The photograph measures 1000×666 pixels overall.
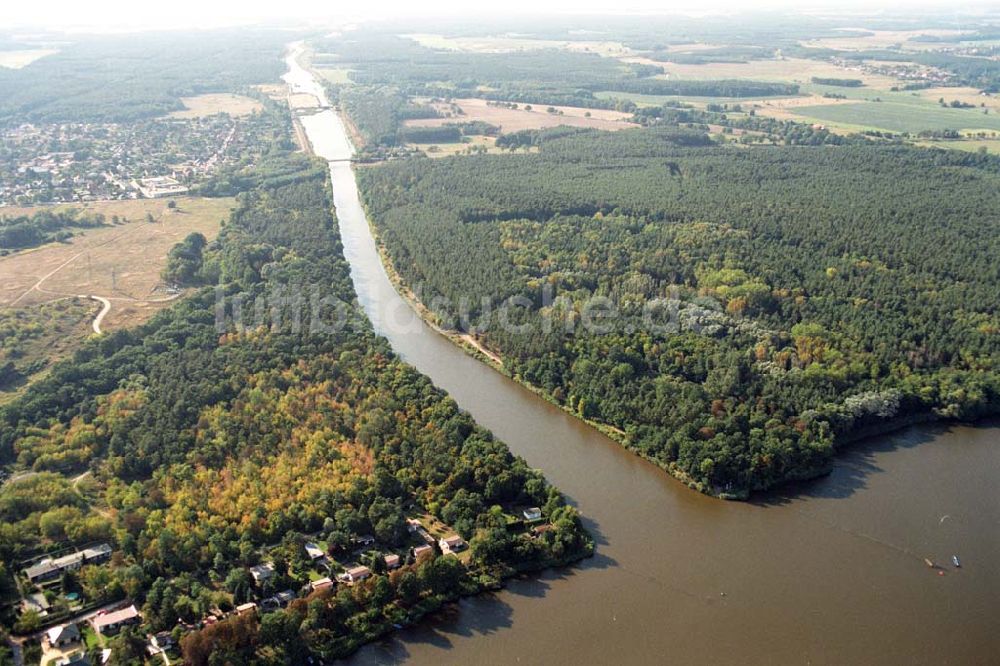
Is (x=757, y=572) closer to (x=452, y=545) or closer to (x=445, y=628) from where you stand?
(x=452, y=545)

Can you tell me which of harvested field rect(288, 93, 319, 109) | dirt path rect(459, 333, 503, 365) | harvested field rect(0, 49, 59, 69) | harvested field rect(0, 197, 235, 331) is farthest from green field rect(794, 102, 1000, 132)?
harvested field rect(0, 49, 59, 69)

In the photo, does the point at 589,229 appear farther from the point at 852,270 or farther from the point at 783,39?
the point at 783,39

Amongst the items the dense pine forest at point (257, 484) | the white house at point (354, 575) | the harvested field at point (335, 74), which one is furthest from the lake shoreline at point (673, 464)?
the harvested field at point (335, 74)

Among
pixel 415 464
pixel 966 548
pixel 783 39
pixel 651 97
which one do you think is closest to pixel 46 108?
pixel 651 97

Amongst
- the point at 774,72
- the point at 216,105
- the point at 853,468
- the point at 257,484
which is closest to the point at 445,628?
the point at 257,484

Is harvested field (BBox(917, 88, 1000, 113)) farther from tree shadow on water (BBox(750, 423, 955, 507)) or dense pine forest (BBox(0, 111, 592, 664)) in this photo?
dense pine forest (BBox(0, 111, 592, 664))
